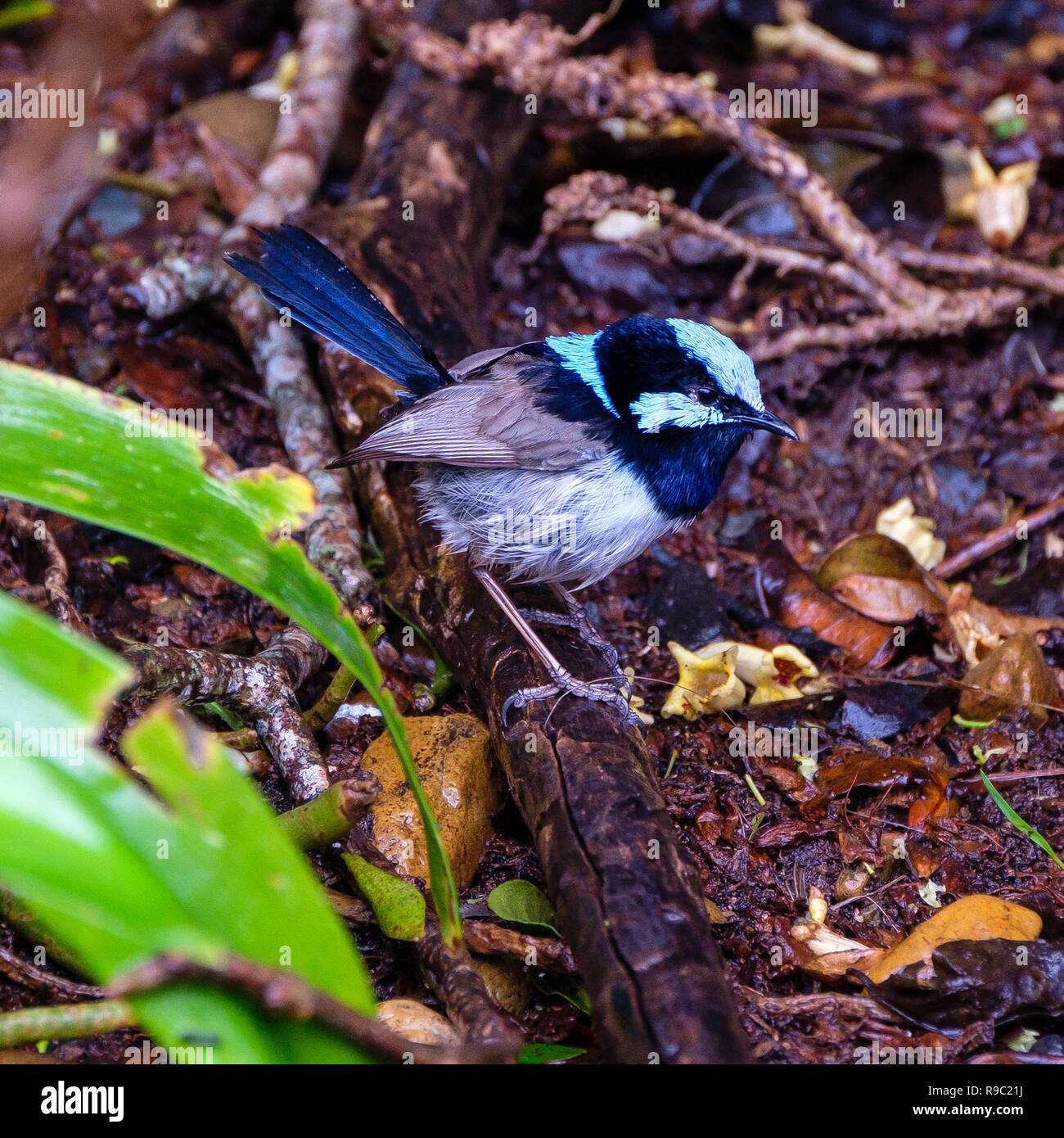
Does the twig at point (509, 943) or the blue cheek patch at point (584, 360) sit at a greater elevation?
the blue cheek patch at point (584, 360)

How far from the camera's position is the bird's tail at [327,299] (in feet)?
12.8

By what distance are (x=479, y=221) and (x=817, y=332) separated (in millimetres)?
1727

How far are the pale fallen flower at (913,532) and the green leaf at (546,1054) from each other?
2.68 metres

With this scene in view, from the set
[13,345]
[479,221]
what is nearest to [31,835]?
[13,345]

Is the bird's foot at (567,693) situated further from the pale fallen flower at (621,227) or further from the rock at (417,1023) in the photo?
the pale fallen flower at (621,227)

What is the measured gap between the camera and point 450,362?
454 cm

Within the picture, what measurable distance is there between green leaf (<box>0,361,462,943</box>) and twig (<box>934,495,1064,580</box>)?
299 cm

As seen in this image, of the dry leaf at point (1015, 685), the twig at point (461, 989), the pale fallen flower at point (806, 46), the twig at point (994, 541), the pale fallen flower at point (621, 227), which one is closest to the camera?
the twig at point (461, 989)

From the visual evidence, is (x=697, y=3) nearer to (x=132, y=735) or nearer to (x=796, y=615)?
(x=796, y=615)

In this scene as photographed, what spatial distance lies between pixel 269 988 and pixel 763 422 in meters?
2.60

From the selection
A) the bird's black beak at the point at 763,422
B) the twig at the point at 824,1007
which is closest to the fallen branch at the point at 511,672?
the twig at the point at 824,1007

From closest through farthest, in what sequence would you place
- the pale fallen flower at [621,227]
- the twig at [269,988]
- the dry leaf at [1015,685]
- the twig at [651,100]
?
the twig at [269,988]
the dry leaf at [1015,685]
the twig at [651,100]
the pale fallen flower at [621,227]

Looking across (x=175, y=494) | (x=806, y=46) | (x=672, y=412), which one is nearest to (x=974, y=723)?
(x=672, y=412)

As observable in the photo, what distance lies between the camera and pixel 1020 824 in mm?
3348
